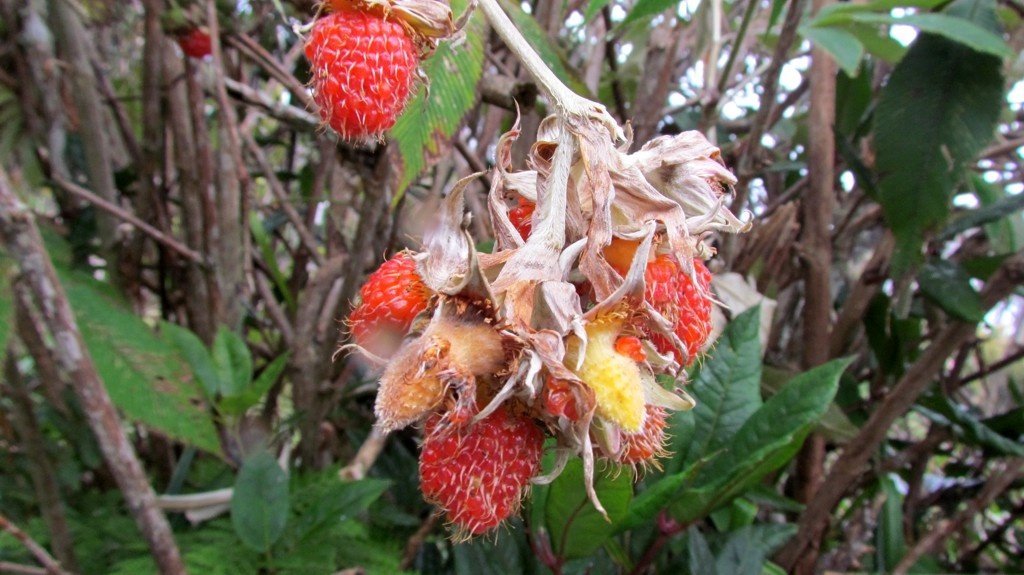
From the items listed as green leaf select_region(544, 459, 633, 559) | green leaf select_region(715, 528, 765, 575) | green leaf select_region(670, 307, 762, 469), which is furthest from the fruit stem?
green leaf select_region(715, 528, 765, 575)

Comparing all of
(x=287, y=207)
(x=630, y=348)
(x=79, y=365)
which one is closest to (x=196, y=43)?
(x=287, y=207)

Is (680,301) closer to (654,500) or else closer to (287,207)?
(654,500)

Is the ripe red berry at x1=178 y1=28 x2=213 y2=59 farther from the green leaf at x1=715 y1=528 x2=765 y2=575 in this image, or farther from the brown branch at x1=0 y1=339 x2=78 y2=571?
the green leaf at x1=715 y1=528 x2=765 y2=575

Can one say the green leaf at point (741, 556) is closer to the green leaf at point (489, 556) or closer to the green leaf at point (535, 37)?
the green leaf at point (489, 556)

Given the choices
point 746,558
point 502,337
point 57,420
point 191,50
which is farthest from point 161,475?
point 502,337

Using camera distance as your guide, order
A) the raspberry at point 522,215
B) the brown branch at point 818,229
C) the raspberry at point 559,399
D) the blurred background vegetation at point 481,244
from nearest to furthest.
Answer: the raspberry at point 559,399
the raspberry at point 522,215
the blurred background vegetation at point 481,244
the brown branch at point 818,229

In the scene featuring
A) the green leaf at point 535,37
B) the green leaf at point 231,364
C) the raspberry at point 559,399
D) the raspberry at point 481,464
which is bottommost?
the green leaf at point 231,364

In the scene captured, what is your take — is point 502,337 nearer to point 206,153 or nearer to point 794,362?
point 206,153

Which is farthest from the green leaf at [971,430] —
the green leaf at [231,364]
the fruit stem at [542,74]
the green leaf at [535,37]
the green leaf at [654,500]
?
the green leaf at [231,364]
